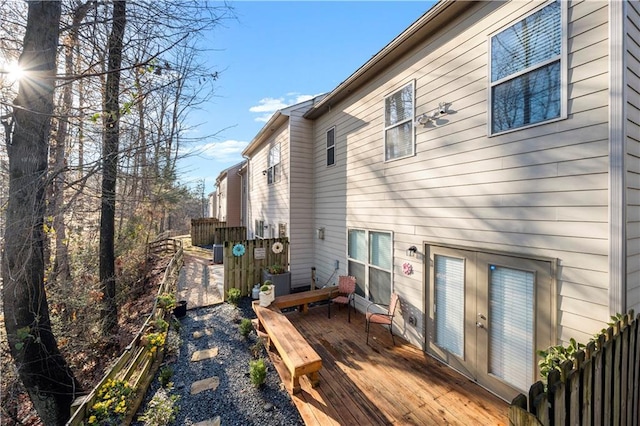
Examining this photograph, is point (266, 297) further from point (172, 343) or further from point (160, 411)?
point (160, 411)

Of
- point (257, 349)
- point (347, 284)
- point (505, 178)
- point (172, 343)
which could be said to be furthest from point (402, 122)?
point (172, 343)

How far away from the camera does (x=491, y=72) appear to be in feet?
12.5

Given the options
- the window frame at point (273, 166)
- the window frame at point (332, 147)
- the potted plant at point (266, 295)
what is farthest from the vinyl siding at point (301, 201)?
the potted plant at point (266, 295)

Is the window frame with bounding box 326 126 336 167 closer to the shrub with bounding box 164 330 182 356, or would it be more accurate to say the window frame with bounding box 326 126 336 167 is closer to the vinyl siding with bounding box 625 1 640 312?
the vinyl siding with bounding box 625 1 640 312

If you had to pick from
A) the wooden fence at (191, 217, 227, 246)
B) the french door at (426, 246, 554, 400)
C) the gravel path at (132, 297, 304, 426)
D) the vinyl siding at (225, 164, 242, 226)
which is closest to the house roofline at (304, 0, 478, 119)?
the french door at (426, 246, 554, 400)

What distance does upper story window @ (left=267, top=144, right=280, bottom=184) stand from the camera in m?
10.4

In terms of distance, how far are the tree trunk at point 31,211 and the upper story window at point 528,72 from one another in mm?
6368

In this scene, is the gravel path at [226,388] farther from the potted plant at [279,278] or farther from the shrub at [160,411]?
the potted plant at [279,278]

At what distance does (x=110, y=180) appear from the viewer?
19.5 ft

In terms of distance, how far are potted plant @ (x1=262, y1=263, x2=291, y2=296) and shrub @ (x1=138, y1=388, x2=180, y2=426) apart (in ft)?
14.7

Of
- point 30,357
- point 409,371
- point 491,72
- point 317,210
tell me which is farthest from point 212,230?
point 491,72

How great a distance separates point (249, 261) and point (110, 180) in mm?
4384

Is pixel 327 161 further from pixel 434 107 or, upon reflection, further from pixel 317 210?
pixel 434 107

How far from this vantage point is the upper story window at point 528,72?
313 cm
